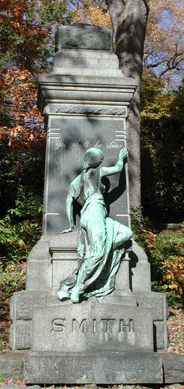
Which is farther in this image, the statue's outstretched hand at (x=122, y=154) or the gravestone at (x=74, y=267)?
the statue's outstretched hand at (x=122, y=154)

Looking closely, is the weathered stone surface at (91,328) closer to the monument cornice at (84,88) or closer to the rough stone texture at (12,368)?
the rough stone texture at (12,368)

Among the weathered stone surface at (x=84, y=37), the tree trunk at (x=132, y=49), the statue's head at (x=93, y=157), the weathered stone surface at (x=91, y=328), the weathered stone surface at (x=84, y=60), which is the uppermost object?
the tree trunk at (x=132, y=49)

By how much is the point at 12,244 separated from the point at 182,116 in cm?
808

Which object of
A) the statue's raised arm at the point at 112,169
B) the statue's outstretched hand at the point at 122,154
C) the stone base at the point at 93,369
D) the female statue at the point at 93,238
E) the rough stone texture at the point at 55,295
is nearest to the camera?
the stone base at the point at 93,369

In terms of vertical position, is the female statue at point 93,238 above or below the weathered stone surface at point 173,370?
above

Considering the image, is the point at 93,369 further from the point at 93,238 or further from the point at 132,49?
the point at 132,49

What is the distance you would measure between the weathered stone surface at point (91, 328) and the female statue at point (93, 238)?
208mm

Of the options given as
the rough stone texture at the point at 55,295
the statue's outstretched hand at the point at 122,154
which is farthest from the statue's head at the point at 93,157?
the rough stone texture at the point at 55,295

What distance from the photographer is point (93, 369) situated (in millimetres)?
4523

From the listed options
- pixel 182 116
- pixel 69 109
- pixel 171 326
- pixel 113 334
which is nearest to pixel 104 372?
pixel 113 334

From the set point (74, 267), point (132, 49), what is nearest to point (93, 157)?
point (74, 267)

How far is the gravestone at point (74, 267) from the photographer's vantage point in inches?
178

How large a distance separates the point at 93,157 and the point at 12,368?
2529mm

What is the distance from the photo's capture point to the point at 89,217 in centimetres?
523
